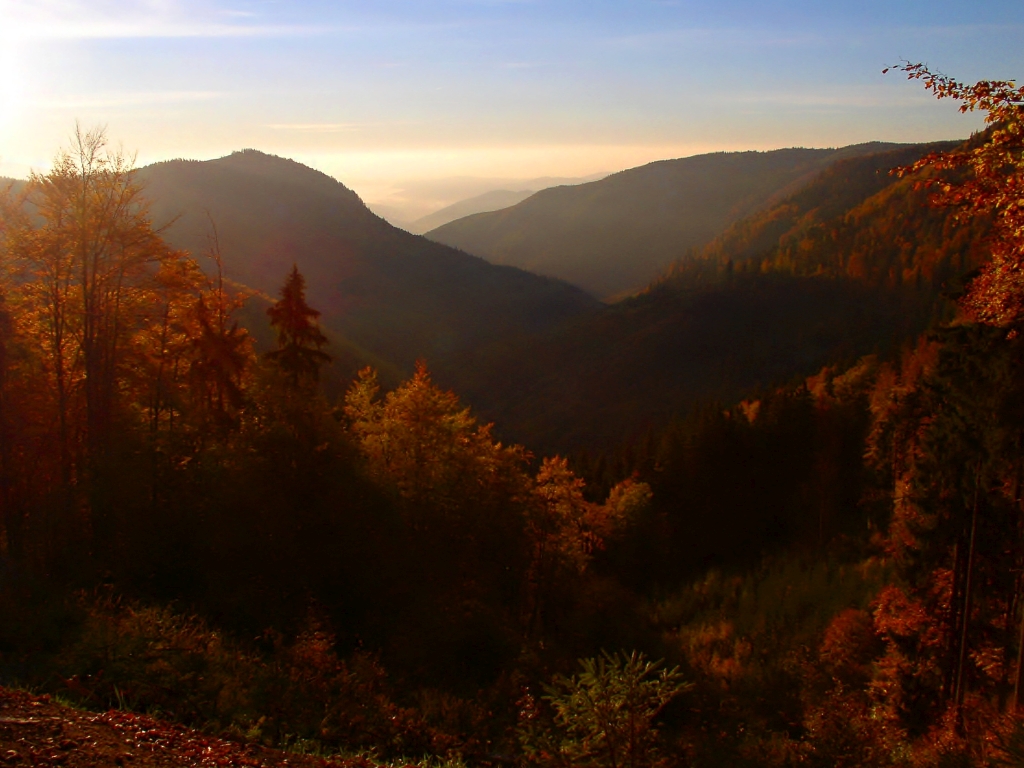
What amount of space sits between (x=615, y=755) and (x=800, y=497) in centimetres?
4885

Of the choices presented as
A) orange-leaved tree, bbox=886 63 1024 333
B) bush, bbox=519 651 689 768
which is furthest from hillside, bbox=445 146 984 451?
orange-leaved tree, bbox=886 63 1024 333

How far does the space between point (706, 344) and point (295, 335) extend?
154 metres

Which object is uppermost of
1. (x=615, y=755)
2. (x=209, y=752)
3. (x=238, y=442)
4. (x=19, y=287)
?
(x=19, y=287)

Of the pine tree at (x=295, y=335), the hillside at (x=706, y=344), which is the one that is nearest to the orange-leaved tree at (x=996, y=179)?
the pine tree at (x=295, y=335)

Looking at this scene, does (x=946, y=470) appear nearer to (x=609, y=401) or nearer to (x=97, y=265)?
(x=97, y=265)

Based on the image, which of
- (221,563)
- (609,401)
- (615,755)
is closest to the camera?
(615,755)

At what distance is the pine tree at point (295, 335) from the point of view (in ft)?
85.2

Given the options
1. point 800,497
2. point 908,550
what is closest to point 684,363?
point 800,497

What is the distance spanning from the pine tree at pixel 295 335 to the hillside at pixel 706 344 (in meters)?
107

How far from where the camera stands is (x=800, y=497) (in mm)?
53469

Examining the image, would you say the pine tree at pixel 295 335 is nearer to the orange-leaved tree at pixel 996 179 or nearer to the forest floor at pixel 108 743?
the forest floor at pixel 108 743

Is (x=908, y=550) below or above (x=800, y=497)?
above

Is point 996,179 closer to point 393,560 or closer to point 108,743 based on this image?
point 108,743

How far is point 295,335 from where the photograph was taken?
1034 inches
